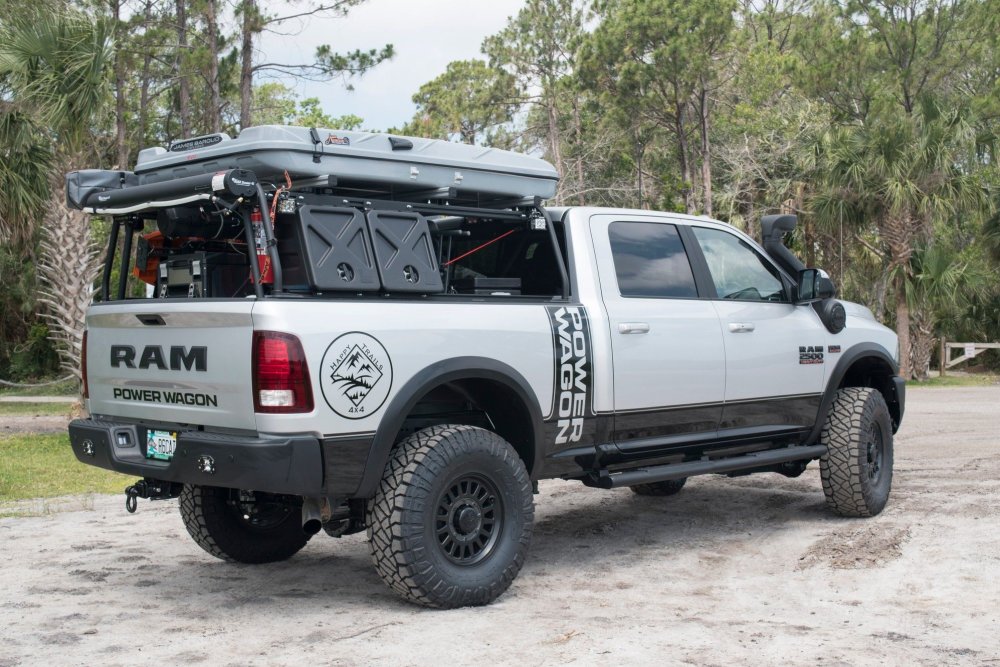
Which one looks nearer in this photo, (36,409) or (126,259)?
(126,259)

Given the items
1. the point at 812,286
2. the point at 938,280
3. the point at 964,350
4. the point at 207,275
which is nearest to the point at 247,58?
the point at 812,286

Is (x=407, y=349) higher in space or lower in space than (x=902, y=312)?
lower

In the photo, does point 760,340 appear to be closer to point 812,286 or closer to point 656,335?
point 812,286

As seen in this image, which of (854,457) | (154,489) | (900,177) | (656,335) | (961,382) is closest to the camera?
(154,489)

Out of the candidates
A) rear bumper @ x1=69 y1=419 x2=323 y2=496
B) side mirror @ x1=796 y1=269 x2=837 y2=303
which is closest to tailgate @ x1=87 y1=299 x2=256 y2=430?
rear bumper @ x1=69 y1=419 x2=323 y2=496

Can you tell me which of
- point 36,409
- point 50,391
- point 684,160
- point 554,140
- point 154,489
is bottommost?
point 50,391

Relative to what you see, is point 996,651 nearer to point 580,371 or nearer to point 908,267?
point 580,371

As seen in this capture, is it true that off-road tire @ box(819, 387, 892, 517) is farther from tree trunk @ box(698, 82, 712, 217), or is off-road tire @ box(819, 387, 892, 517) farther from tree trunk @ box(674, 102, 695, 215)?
tree trunk @ box(674, 102, 695, 215)

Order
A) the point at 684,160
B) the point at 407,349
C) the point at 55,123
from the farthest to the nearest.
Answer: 1. the point at 684,160
2. the point at 55,123
3. the point at 407,349

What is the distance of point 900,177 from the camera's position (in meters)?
23.8

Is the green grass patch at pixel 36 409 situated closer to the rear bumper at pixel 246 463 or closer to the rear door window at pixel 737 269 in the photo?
the rear door window at pixel 737 269

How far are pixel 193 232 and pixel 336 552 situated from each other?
228cm

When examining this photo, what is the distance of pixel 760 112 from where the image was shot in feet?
94.5

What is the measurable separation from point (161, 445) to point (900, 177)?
21.4m
